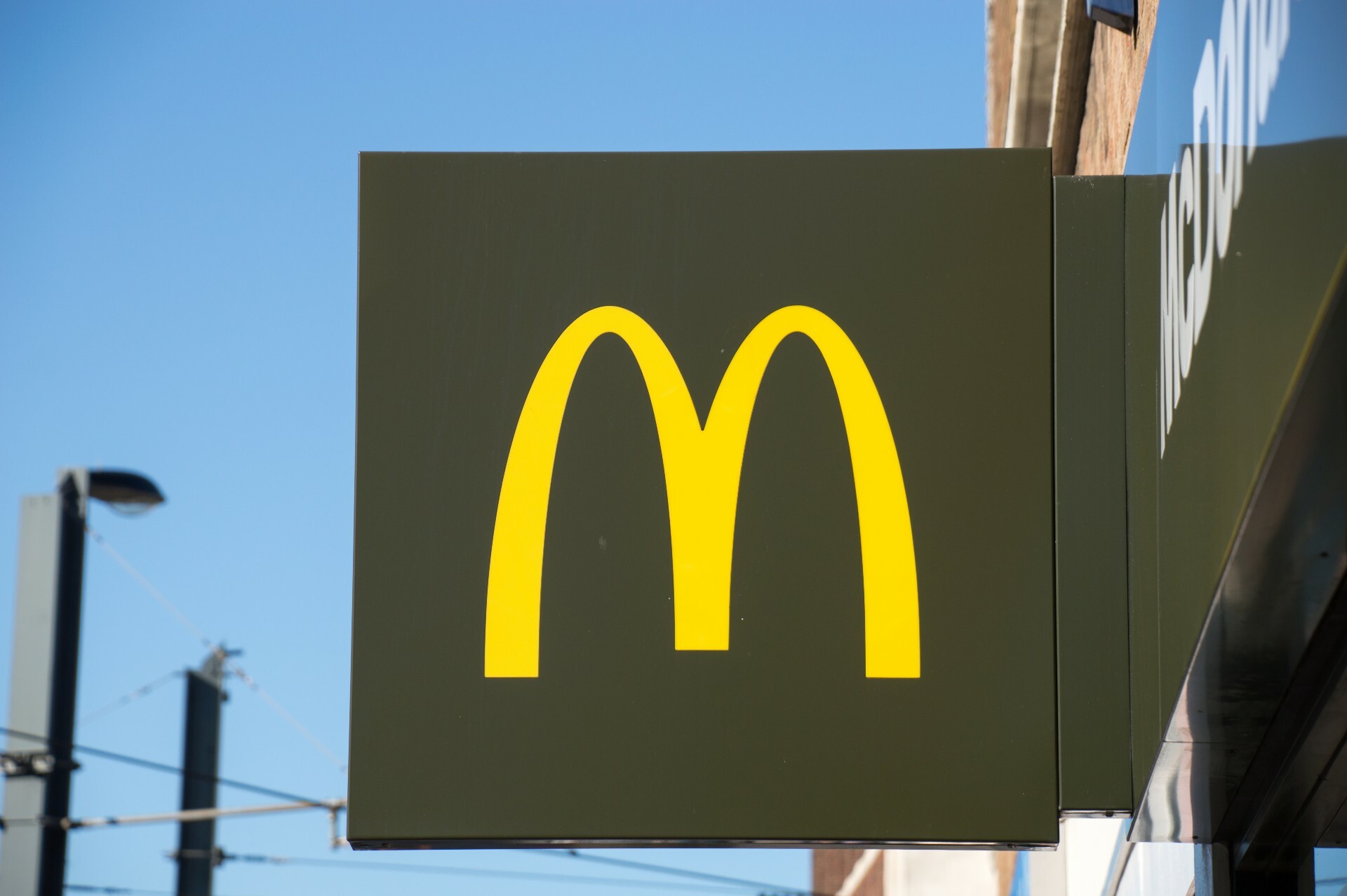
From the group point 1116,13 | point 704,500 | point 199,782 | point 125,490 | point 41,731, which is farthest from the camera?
point 199,782

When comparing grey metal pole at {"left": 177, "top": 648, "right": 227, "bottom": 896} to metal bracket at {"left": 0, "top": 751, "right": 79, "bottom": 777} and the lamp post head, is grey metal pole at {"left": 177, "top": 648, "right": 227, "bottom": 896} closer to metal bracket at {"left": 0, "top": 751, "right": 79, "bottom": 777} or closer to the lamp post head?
the lamp post head

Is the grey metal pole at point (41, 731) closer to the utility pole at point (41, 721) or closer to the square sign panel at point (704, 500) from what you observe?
the utility pole at point (41, 721)

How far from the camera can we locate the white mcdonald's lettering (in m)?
2.00

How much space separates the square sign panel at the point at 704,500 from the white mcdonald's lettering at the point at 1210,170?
466mm

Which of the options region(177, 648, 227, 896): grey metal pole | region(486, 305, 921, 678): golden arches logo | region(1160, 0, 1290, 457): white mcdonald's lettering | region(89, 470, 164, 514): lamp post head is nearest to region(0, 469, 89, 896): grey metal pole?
region(89, 470, 164, 514): lamp post head

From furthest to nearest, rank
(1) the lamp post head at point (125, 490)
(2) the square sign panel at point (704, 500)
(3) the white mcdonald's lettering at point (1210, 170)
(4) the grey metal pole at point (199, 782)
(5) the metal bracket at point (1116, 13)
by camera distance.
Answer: (4) the grey metal pole at point (199, 782)
(1) the lamp post head at point (125, 490)
(5) the metal bracket at point (1116, 13)
(2) the square sign panel at point (704, 500)
(3) the white mcdonald's lettering at point (1210, 170)

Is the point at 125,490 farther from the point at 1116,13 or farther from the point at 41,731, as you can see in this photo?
the point at 1116,13

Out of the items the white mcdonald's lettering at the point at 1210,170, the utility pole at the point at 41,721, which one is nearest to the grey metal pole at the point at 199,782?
the utility pole at the point at 41,721

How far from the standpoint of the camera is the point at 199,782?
1430cm

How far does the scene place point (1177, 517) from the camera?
2826 millimetres

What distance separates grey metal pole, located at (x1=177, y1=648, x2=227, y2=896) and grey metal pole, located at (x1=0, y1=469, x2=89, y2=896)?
4.48m

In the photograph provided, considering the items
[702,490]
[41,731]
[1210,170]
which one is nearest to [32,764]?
[41,731]

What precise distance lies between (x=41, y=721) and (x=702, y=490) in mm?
7263

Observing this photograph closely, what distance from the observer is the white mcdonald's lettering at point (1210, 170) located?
2004 mm
